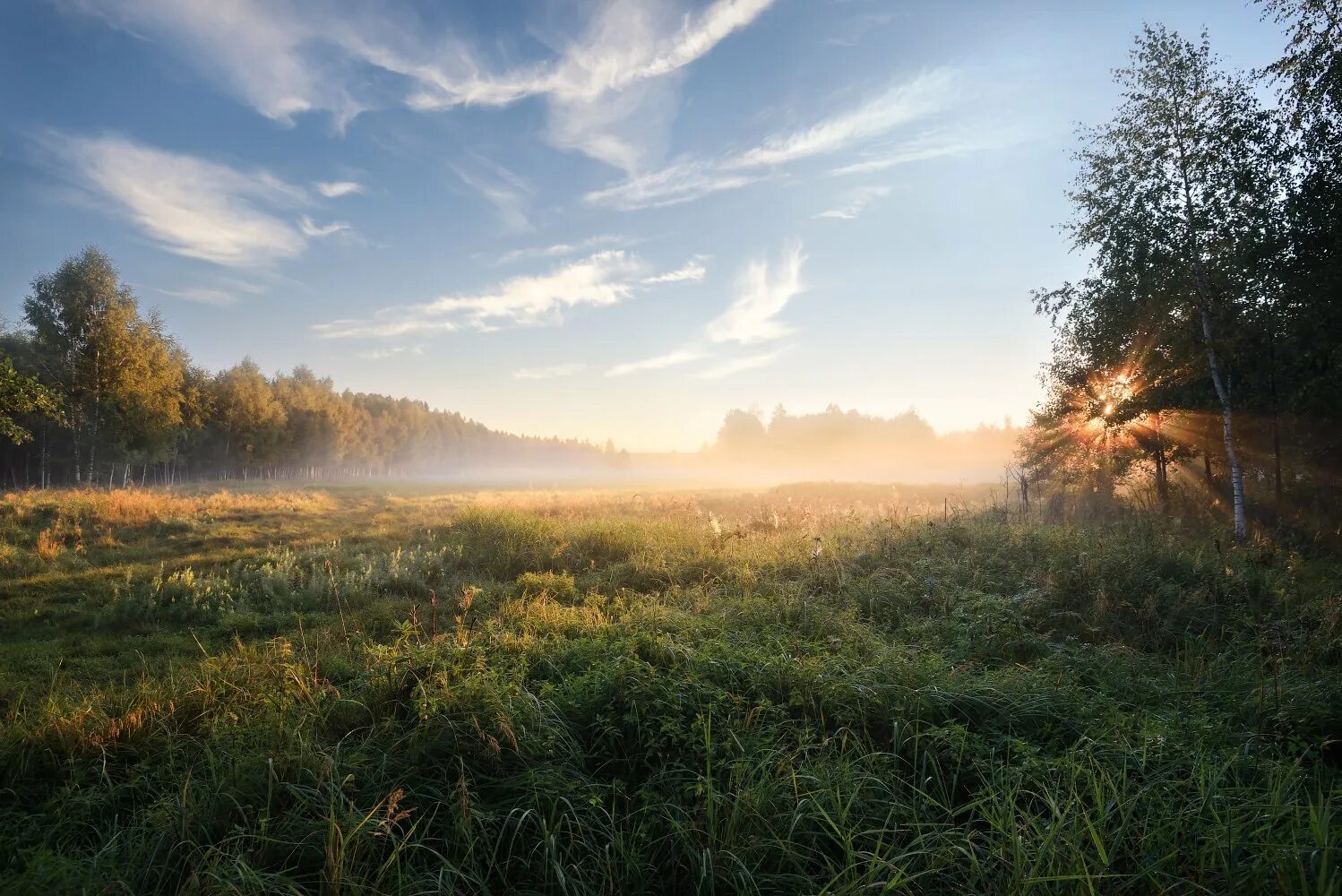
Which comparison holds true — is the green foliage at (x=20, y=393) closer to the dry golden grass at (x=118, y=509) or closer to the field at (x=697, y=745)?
the dry golden grass at (x=118, y=509)

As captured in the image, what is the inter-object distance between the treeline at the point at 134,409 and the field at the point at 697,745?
1702 centimetres

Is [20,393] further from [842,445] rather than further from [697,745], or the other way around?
[842,445]

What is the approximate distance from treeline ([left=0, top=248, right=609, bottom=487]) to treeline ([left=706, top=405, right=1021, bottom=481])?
211 feet

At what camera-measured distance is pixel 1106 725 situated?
382 cm

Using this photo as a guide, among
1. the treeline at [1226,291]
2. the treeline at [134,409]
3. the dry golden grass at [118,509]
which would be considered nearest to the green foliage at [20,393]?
the treeline at [134,409]

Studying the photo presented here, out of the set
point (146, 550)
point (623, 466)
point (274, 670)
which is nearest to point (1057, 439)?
point (274, 670)

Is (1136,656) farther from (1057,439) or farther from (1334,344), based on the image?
(1057,439)

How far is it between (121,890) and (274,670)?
2506mm

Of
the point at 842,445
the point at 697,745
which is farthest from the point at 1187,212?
the point at 842,445

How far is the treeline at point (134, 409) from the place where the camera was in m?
28.3

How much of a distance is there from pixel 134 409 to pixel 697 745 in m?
41.6

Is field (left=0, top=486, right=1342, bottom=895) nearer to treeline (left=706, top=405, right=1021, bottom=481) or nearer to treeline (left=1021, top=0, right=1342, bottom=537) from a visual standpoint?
treeline (left=1021, top=0, right=1342, bottom=537)

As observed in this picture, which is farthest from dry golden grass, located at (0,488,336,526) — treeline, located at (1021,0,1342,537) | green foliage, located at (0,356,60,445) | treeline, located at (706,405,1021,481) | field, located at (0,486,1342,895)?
treeline, located at (706,405,1021,481)

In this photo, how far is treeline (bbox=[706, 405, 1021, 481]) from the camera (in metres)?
97.8
